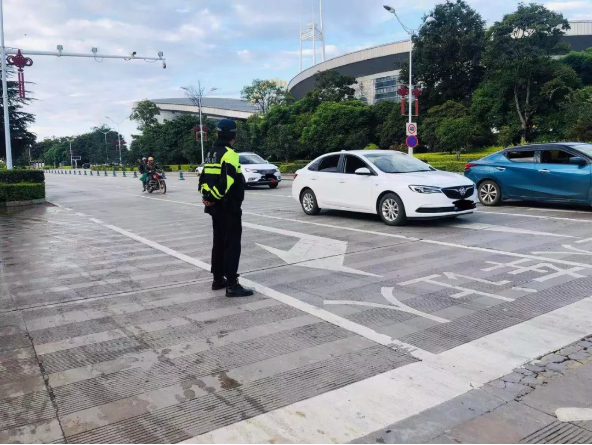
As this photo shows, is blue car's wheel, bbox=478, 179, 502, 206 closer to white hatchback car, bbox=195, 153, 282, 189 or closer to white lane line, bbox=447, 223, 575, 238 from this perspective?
white lane line, bbox=447, 223, 575, 238

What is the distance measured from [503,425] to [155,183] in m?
21.8

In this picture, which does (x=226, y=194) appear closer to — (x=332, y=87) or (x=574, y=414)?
(x=574, y=414)

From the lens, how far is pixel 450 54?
42156mm

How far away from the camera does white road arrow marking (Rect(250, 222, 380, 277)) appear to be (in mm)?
7176

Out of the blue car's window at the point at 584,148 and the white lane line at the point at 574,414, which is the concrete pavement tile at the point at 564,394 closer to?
the white lane line at the point at 574,414

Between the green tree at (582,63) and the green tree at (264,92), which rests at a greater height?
the green tree at (264,92)

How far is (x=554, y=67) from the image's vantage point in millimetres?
35562

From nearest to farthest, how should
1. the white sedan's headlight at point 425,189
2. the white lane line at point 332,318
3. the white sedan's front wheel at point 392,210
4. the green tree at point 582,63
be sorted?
the white lane line at point 332,318 < the white sedan's headlight at point 425,189 < the white sedan's front wheel at point 392,210 < the green tree at point 582,63

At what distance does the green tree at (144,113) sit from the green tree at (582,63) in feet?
222

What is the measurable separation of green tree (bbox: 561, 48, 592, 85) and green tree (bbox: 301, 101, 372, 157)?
1716 centimetres

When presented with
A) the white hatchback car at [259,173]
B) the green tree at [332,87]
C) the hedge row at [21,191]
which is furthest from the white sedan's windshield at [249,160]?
the green tree at [332,87]

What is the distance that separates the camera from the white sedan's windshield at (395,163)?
35.2 ft

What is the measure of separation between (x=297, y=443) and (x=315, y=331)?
5.85 feet

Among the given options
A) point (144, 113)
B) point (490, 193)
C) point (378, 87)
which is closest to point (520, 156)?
point (490, 193)
